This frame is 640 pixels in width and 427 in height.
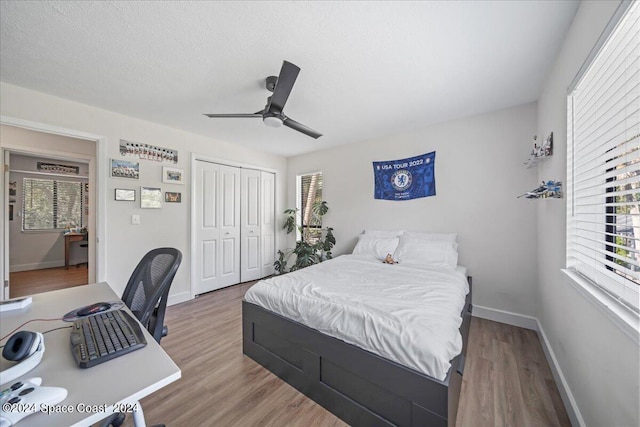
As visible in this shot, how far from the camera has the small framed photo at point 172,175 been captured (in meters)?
3.20

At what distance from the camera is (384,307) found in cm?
150

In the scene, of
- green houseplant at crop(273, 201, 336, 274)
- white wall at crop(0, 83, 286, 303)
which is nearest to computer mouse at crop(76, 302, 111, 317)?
white wall at crop(0, 83, 286, 303)

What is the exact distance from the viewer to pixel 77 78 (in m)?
2.08

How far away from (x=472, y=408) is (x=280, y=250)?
3860 millimetres

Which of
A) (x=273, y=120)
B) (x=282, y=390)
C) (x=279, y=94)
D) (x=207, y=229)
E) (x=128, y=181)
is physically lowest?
(x=282, y=390)

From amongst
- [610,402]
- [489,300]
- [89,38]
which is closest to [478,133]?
[489,300]

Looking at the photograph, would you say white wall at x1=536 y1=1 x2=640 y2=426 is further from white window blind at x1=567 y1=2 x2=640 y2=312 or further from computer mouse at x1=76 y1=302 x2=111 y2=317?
computer mouse at x1=76 y1=302 x2=111 y2=317

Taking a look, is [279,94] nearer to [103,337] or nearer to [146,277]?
[146,277]

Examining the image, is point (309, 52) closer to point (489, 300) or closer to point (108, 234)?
point (108, 234)

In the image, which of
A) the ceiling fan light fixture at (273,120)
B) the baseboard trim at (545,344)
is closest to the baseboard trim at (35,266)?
the ceiling fan light fixture at (273,120)

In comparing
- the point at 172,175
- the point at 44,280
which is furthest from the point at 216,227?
the point at 44,280

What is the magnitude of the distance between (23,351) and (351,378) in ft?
4.67

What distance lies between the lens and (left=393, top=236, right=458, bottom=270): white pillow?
8.70 ft

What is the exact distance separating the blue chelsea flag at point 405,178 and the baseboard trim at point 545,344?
158cm
